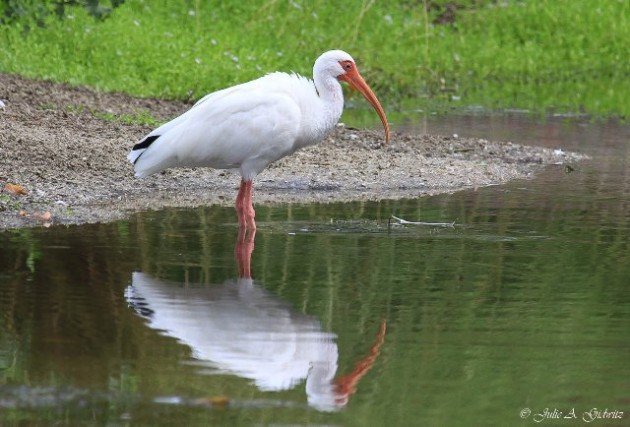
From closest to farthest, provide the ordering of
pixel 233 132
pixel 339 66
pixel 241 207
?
pixel 241 207
pixel 233 132
pixel 339 66

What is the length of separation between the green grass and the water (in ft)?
19.9

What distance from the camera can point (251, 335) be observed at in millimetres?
6094

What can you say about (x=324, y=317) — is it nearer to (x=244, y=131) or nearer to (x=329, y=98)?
(x=244, y=131)

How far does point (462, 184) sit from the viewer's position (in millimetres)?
10914

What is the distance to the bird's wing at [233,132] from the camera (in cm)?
905

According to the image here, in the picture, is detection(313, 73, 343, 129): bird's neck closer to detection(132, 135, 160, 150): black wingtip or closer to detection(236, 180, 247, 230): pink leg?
detection(236, 180, 247, 230): pink leg

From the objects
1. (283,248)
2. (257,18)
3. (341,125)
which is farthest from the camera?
(257,18)

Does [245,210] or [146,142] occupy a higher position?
[146,142]

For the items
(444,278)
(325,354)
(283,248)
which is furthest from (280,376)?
(283,248)

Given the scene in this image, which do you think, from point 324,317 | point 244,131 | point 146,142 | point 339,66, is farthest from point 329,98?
point 324,317

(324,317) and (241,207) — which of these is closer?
(324,317)

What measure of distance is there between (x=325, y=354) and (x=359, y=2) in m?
15.8

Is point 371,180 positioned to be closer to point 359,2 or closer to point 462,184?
point 462,184

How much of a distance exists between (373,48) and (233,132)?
1041 cm
